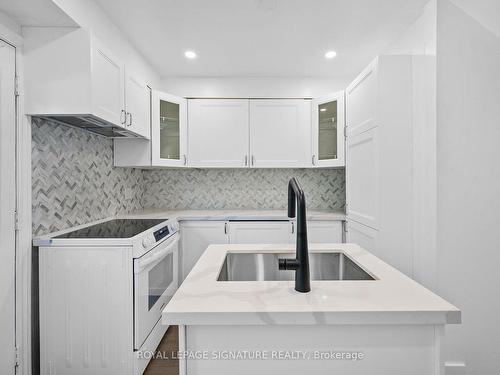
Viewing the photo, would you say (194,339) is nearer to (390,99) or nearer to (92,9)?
(390,99)

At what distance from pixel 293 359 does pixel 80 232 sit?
1.70 metres

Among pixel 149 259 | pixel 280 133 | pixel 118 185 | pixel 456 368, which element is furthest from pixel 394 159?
pixel 118 185

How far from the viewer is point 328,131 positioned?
3.00 meters

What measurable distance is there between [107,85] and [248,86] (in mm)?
1691

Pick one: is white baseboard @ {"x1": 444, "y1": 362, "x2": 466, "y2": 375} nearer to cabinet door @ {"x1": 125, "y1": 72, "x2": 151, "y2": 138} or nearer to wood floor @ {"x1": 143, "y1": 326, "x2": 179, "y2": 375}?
wood floor @ {"x1": 143, "y1": 326, "x2": 179, "y2": 375}

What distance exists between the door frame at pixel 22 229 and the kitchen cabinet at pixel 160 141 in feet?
3.58

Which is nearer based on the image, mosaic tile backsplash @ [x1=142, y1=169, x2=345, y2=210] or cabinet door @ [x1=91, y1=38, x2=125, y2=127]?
cabinet door @ [x1=91, y1=38, x2=125, y2=127]

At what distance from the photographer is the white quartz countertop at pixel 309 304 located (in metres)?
0.73

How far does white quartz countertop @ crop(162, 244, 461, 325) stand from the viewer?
28.7 inches

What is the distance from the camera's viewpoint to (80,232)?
1.88 meters

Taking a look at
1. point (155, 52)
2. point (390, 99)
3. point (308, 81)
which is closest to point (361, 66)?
point (308, 81)

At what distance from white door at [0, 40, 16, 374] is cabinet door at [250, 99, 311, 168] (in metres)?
2.06

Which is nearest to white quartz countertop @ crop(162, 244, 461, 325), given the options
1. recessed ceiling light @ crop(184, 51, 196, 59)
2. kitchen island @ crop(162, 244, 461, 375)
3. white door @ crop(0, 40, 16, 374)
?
kitchen island @ crop(162, 244, 461, 375)

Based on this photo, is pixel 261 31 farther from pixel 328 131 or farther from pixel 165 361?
pixel 165 361
